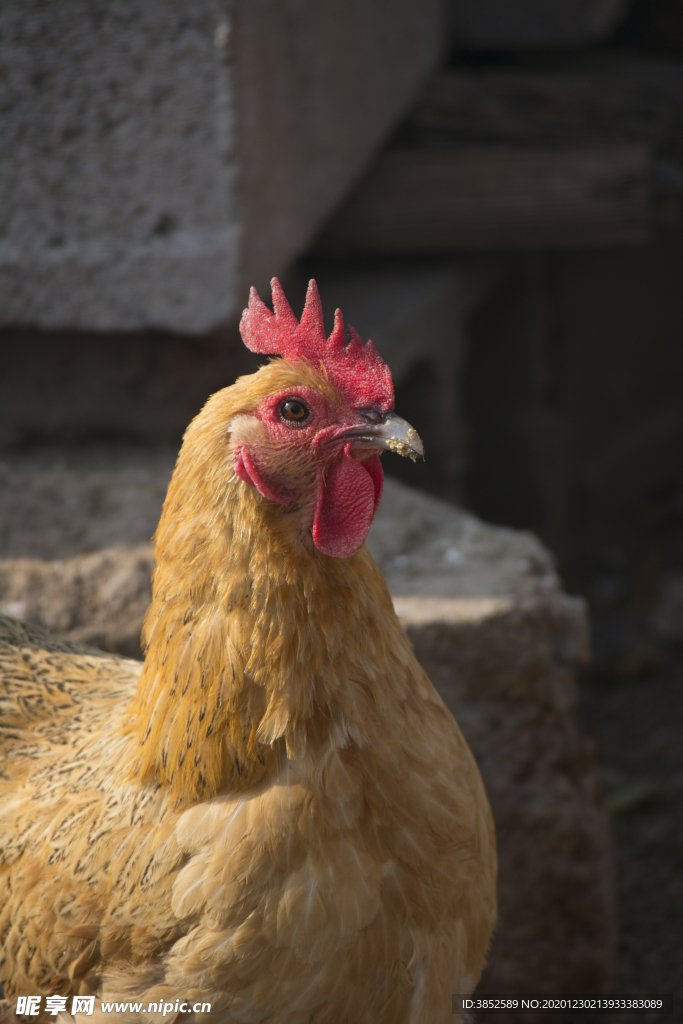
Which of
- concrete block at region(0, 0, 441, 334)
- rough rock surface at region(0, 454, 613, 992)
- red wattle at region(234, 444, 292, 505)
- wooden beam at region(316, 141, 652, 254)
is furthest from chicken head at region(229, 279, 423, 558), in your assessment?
wooden beam at region(316, 141, 652, 254)

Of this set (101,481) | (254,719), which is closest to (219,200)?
(101,481)

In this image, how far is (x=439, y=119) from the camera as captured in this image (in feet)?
13.8

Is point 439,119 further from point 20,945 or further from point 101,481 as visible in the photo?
point 20,945

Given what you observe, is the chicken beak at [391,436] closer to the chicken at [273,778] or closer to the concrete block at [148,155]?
the chicken at [273,778]

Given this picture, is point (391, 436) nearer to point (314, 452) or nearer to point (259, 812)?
point (314, 452)

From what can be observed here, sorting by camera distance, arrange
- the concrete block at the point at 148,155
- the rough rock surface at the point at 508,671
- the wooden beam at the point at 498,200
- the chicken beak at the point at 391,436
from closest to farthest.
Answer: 1. the chicken beak at the point at 391,436
2. the rough rock surface at the point at 508,671
3. the concrete block at the point at 148,155
4. the wooden beam at the point at 498,200

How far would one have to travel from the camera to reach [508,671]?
8.11 ft

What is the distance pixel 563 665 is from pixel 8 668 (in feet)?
4.64

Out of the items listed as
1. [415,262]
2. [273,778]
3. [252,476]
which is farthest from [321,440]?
[415,262]

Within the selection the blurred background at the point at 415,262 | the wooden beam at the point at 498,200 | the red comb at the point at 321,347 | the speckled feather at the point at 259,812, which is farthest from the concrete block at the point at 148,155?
the speckled feather at the point at 259,812

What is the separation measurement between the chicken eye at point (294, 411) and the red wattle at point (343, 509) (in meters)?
0.09

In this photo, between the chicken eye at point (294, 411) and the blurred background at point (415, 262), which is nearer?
the chicken eye at point (294, 411)

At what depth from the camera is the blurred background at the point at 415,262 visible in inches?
116

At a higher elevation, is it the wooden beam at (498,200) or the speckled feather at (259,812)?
the wooden beam at (498,200)
